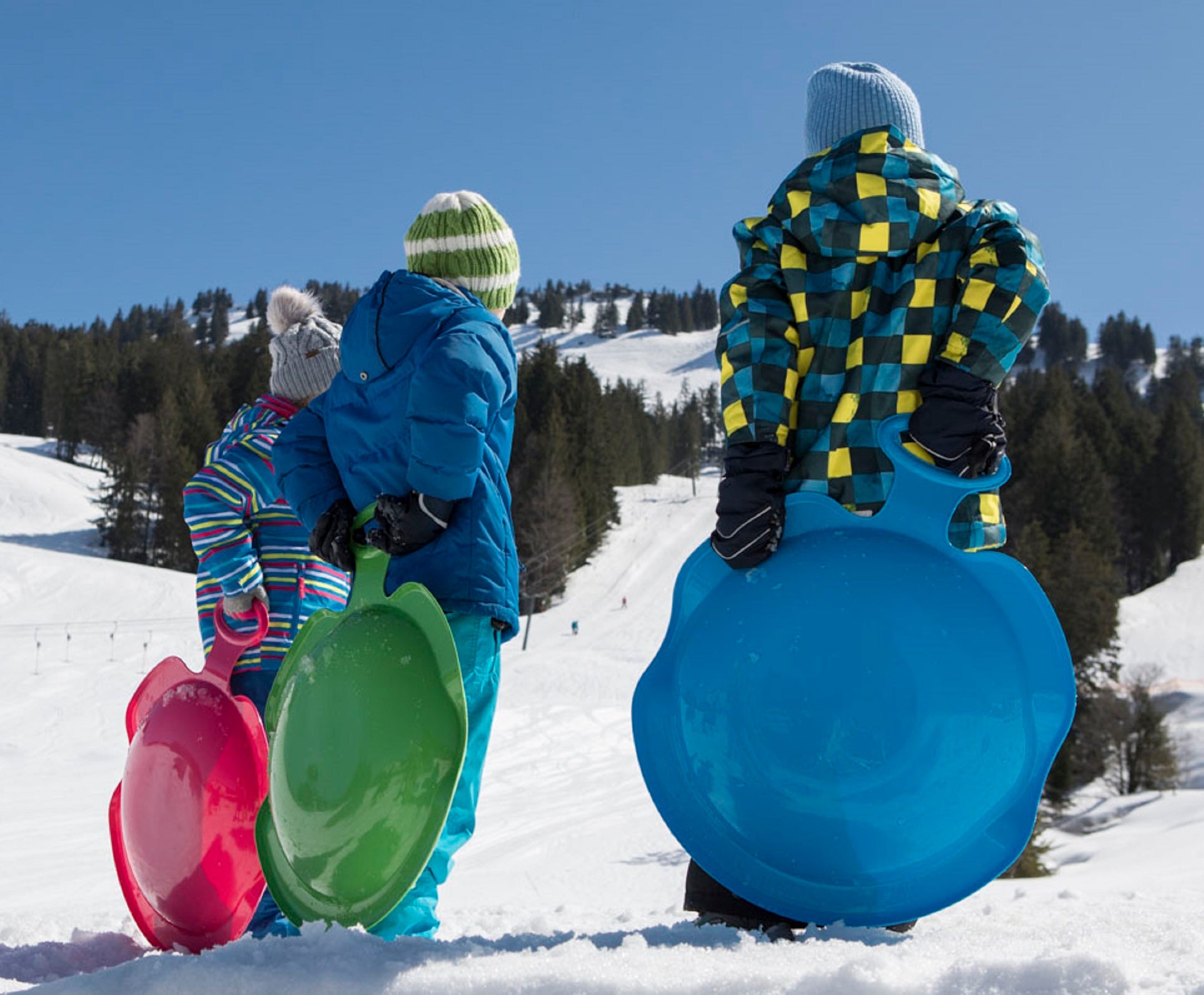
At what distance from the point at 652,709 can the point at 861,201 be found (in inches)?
47.1

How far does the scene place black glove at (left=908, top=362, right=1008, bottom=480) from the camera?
2.20 m

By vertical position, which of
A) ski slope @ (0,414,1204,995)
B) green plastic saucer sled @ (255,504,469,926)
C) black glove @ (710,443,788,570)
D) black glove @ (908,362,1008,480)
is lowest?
ski slope @ (0,414,1204,995)


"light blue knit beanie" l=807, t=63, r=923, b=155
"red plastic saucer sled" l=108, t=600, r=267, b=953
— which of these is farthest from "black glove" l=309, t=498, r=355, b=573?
"light blue knit beanie" l=807, t=63, r=923, b=155

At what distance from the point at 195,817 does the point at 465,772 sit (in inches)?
27.8

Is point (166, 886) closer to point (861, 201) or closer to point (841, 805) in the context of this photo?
point (841, 805)

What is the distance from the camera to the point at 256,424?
136 inches

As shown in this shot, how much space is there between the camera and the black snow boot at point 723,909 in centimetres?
227

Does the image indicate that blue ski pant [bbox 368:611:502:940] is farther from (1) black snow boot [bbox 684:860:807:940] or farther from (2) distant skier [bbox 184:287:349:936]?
(2) distant skier [bbox 184:287:349:936]

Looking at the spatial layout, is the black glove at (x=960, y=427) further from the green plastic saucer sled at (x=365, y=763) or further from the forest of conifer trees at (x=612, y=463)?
the forest of conifer trees at (x=612, y=463)

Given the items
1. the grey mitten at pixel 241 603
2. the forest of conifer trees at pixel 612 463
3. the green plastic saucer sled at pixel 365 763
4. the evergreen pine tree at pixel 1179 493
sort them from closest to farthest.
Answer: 1. the green plastic saucer sled at pixel 365 763
2. the grey mitten at pixel 241 603
3. the forest of conifer trees at pixel 612 463
4. the evergreen pine tree at pixel 1179 493

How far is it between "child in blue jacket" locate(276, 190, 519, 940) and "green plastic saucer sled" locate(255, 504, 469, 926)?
18cm

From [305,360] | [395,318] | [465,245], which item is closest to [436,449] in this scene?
[395,318]

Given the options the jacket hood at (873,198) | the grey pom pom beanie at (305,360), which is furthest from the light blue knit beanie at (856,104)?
the grey pom pom beanie at (305,360)

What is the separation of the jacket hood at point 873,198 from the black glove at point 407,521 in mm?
1035
